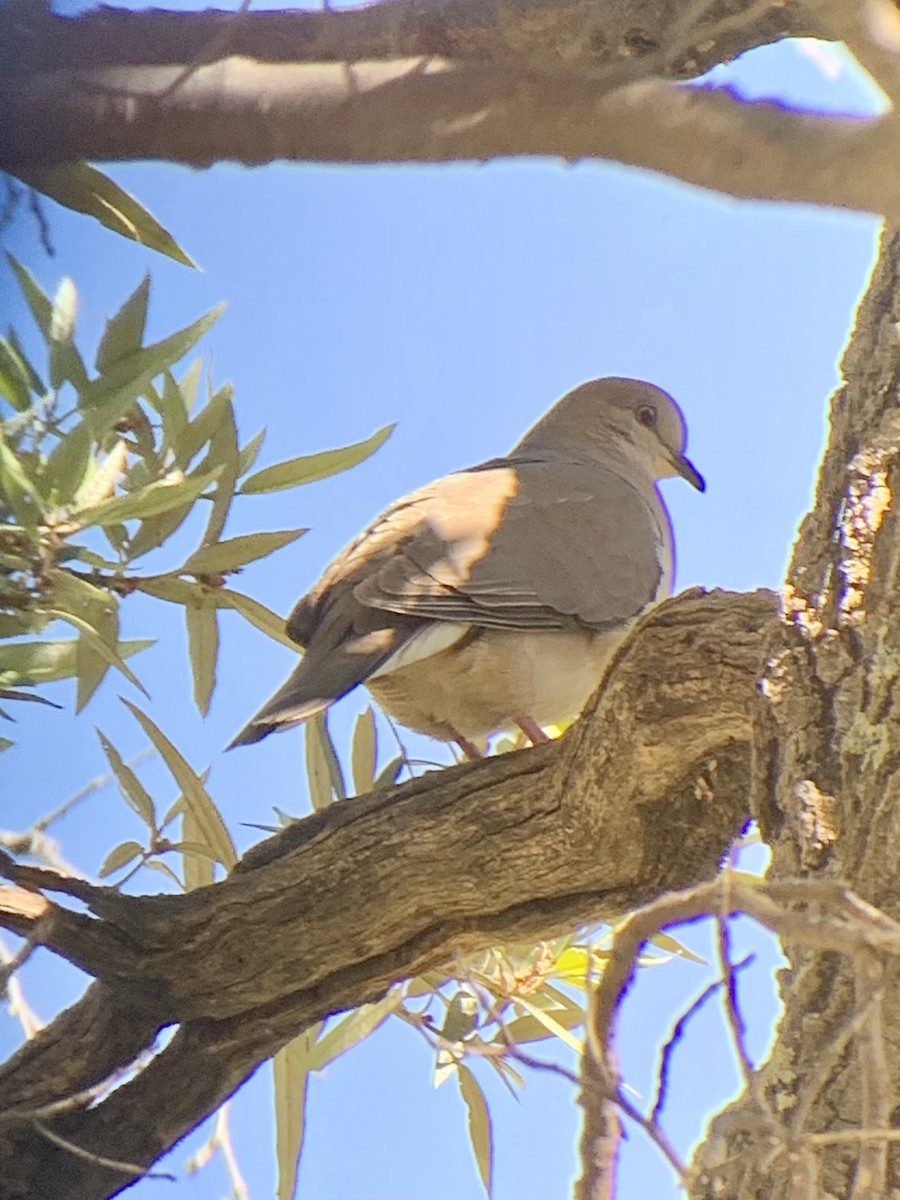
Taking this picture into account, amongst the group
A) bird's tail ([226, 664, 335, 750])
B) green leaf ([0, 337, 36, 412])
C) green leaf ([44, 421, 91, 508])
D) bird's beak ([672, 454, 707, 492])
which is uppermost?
bird's beak ([672, 454, 707, 492])

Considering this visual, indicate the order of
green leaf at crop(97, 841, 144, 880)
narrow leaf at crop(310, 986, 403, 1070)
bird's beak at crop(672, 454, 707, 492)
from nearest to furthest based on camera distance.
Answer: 1. green leaf at crop(97, 841, 144, 880)
2. narrow leaf at crop(310, 986, 403, 1070)
3. bird's beak at crop(672, 454, 707, 492)

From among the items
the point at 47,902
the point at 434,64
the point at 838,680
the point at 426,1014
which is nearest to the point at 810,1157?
the point at 838,680

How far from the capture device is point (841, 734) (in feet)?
3.70

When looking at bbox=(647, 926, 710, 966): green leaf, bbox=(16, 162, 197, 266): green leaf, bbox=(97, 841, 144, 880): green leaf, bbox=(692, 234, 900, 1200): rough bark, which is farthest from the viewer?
bbox=(647, 926, 710, 966): green leaf

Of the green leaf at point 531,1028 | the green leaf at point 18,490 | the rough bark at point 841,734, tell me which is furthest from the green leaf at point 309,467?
the green leaf at point 531,1028

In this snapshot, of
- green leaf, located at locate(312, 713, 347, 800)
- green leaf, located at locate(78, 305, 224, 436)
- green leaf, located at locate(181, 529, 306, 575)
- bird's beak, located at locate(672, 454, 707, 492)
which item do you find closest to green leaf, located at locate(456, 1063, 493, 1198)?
green leaf, located at locate(312, 713, 347, 800)

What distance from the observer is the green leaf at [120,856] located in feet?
5.70

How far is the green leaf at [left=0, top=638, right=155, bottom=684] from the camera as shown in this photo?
4.79 feet

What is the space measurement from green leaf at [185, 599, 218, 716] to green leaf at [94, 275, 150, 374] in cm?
35

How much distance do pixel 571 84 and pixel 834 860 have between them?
61 cm

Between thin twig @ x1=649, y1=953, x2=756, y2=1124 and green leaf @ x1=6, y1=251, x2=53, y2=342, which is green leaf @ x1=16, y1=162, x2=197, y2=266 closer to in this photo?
green leaf @ x1=6, y1=251, x2=53, y2=342

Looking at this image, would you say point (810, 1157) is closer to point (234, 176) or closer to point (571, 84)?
point (571, 84)

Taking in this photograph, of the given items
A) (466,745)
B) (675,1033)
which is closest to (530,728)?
(466,745)

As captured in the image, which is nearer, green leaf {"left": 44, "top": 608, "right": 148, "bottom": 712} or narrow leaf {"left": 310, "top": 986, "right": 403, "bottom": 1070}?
green leaf {"left": 44, "top": 608, "right": 148, "bottom": 712}
